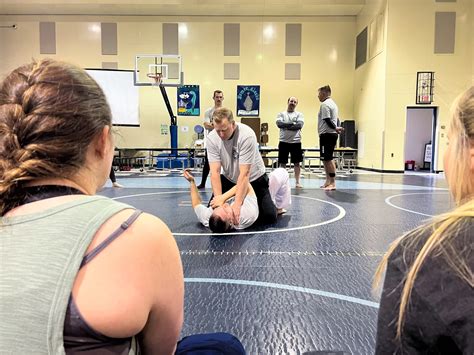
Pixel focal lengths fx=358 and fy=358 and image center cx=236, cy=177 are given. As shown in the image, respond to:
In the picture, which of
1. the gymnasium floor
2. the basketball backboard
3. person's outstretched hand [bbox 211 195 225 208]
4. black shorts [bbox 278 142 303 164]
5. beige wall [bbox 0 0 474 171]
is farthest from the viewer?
beige wall [bbox 0 0 474 171]

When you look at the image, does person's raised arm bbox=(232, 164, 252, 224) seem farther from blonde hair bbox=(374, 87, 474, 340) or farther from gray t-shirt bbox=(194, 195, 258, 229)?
blonde hair bbox=(374, 87, 474, 340)

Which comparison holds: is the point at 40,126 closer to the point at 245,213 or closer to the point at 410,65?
the point at 245,213

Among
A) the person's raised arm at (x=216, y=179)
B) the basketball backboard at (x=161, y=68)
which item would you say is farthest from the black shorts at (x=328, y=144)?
the basketball backboard at (x=161, y=68)

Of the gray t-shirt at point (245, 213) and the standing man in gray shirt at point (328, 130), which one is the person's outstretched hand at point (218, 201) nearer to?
the gray t-shirt at point (245, 213)

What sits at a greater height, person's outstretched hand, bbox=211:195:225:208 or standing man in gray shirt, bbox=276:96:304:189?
standing man in gray shirt, bbox=276:96:304:189

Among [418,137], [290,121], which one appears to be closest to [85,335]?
[290,121]

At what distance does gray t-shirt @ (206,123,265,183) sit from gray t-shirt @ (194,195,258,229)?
1.07 ft

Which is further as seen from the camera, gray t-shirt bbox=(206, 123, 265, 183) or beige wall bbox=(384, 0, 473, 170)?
beige wall bbox=(384, 0, 473, 170)

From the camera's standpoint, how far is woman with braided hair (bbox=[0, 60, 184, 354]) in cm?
47

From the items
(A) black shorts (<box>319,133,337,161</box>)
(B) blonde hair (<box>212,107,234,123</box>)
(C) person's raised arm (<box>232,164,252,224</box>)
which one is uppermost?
(B) blonde hair (<box>212,107,234,123</box>)

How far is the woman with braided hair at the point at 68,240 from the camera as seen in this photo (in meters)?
0.47

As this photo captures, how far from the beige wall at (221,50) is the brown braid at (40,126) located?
40.7ft

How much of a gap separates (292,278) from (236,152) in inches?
58.3

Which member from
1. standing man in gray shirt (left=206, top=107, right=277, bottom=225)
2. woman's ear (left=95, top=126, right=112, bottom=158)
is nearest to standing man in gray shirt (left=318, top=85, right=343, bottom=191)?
standing man in gray shirt (left=206, top=107, right=277, bottom=225)
